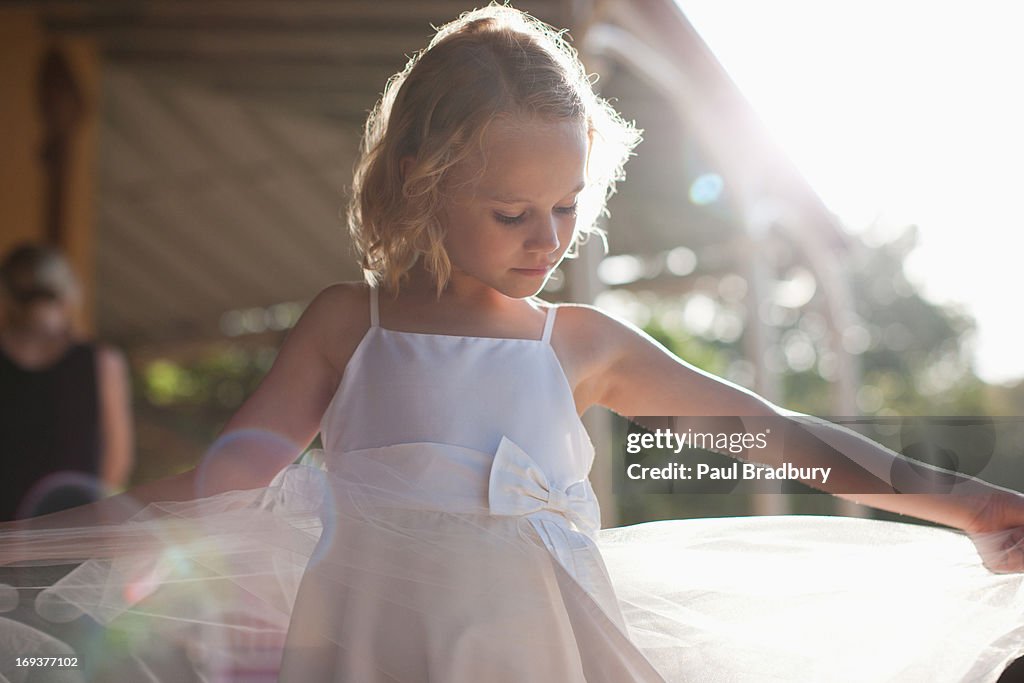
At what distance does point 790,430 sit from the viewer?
1.23 metres

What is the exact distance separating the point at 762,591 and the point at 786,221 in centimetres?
444

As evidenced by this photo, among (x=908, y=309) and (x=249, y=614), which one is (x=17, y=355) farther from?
(x=908, y=309)

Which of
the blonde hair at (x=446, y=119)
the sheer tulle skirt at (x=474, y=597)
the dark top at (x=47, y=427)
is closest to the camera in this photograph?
the sheer tulle skirt at (x=474, y=597)

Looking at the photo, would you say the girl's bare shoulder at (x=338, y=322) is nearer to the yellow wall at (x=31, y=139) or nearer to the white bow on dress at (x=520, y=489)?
the white bow on dress at (x=520, y=489)

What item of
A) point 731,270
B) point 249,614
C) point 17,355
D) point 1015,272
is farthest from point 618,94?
point 1015,272

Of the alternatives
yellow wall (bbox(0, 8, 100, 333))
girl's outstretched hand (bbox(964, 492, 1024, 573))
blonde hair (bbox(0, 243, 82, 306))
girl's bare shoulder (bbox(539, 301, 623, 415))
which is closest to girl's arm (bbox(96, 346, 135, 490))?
blonde hair (bbox(0, 243, 82, 306))

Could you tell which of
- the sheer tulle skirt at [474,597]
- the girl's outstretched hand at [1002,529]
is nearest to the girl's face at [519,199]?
the sheer tulle skirt at [474,597]

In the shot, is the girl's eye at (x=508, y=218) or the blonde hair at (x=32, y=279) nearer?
the girl's eye at (x=508, y=218)

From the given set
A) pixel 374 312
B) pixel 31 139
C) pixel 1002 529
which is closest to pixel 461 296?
pixel 374 312

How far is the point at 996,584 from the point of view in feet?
4.17

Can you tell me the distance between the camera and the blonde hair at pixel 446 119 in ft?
3.92

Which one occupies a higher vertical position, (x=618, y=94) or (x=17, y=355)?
(x=618, y=94)

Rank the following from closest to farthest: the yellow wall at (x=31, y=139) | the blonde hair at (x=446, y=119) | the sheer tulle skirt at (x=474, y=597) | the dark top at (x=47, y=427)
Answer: the sheer tulle skirt at (x=474, y=597), the blonde hair at (x=446, y=119), the dark top at (x=47, y=427), the yellow wall at (x=31, y=139)

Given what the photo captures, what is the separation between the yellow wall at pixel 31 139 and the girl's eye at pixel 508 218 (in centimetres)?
422
